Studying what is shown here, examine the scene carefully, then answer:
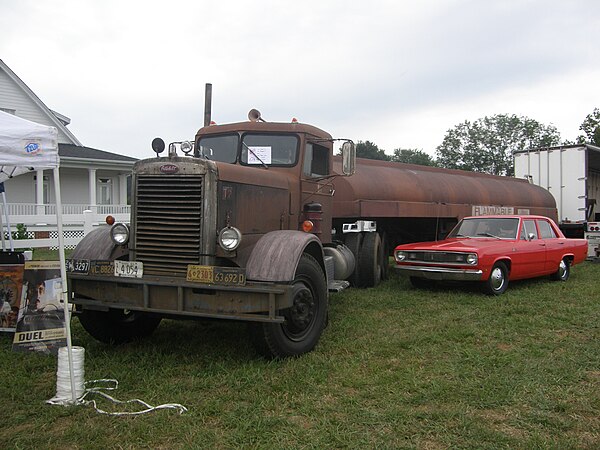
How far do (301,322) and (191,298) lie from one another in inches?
44.9

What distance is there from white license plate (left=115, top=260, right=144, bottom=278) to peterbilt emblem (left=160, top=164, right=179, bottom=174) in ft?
2.94

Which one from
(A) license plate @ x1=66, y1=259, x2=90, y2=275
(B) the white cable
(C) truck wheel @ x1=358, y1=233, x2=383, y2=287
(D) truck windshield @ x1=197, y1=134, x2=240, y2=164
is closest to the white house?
(C) truck wheel @ x1=358, y1=233, x2=383, y2=287

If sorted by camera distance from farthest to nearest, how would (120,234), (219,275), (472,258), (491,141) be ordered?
1. (491,141)
2. (472,258)
3. (120,234)
4. (219,275)

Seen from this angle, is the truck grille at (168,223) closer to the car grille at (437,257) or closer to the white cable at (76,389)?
the white cable at (76,389)

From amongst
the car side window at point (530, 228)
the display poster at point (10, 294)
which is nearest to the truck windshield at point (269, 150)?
the display poster at point (10, 294)

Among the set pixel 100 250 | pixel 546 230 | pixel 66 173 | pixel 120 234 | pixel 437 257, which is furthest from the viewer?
pixel 66 173

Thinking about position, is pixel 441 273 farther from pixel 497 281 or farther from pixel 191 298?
pixel 191 298

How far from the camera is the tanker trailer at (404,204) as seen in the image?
30.2 ft

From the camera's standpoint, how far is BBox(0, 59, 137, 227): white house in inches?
787

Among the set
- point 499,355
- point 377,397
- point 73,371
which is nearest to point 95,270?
point 73,371

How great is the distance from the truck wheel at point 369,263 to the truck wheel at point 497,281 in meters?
1.90

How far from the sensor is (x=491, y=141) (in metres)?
59.5

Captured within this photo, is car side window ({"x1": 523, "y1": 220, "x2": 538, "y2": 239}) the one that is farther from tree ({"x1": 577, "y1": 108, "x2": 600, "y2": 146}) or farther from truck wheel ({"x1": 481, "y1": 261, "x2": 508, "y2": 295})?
tree ({"x1": 577, "y1": 108, "x2": 600, "y2": 146})

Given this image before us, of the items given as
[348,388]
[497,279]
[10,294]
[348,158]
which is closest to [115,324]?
[10,294]
